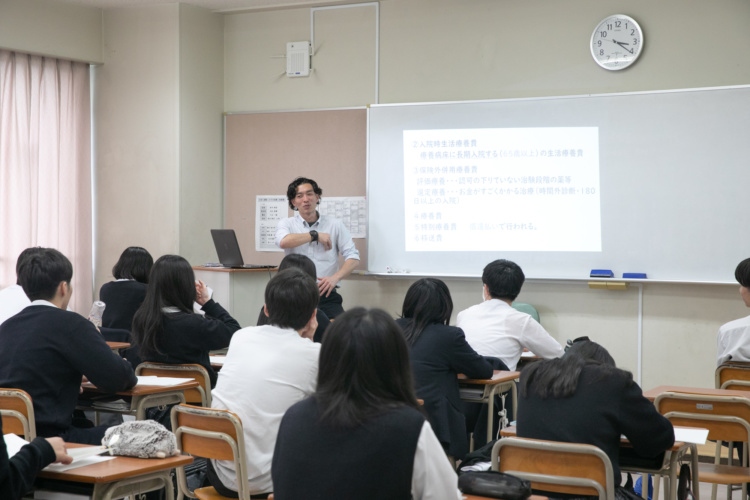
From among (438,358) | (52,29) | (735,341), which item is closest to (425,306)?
(438,358)

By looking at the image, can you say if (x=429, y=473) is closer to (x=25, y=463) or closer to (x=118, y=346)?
(x=25, y=463)

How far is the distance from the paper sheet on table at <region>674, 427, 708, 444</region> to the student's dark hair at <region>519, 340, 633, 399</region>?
0.33 metres

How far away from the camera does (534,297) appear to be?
6098 millimetres

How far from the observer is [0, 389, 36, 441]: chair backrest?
2.67 m

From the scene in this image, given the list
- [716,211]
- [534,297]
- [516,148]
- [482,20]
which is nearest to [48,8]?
[482,20]

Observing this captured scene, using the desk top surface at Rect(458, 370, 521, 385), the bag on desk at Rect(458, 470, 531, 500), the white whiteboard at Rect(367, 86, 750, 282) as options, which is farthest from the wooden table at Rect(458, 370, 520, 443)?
the white whiteboard at Rect(367, 86, 750, 282)

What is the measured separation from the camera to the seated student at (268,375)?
253cm

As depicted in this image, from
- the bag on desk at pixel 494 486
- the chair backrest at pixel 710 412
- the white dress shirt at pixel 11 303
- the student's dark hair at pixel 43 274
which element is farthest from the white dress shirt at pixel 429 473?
the white dress shirt at pixel 11 303

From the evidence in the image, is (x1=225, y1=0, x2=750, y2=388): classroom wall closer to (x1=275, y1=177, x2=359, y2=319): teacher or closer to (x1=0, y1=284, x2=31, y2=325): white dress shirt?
(x1=275, y1=177, x2=359, y2=319): teacher

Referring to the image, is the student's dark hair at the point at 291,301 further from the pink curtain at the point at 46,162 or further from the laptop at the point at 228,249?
the pink curtain at the point at 46,162

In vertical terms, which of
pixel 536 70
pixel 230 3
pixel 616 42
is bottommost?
pixel 536 70

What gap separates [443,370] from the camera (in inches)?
139

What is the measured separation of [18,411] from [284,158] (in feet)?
14.4

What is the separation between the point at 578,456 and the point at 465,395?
4.62 ft
